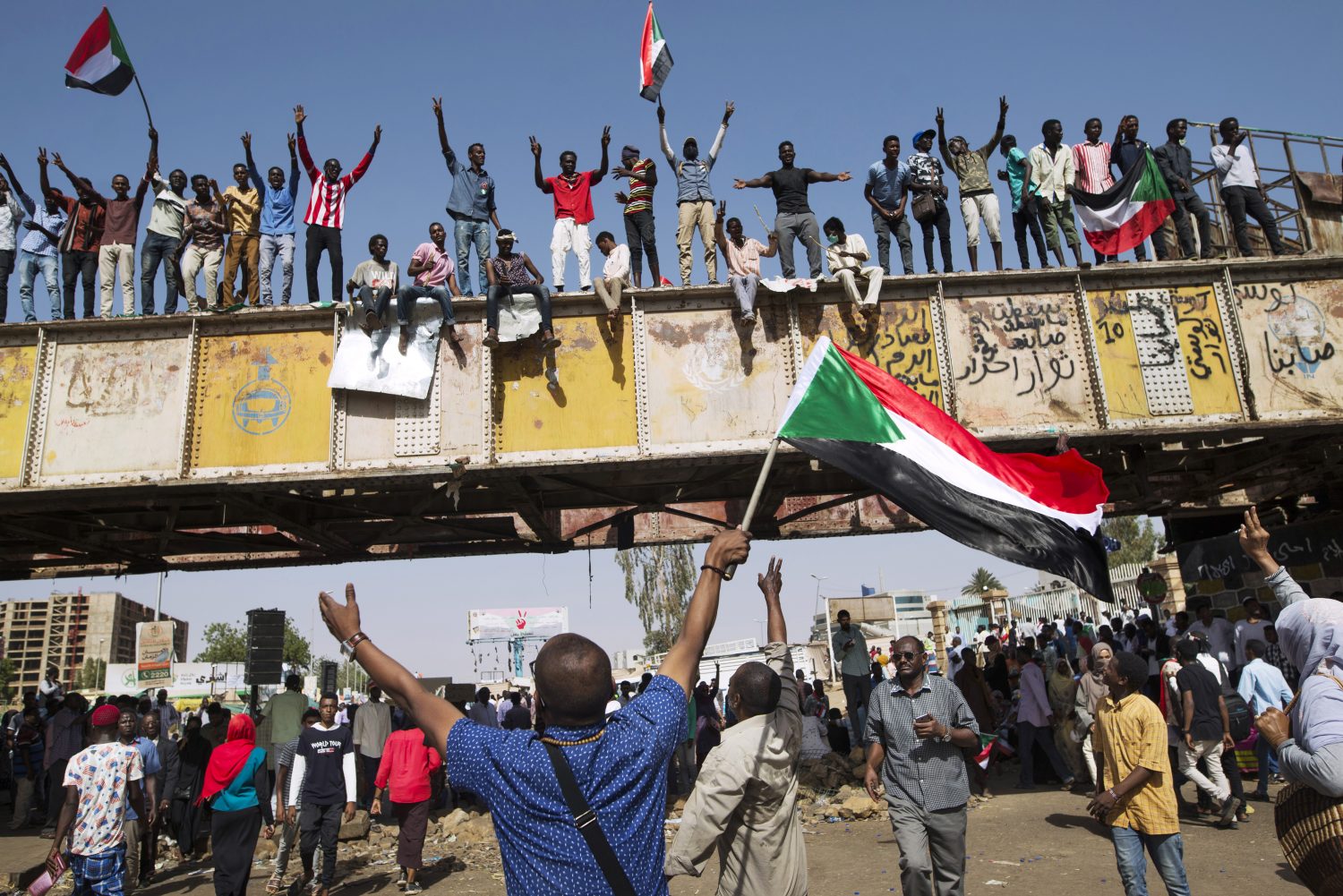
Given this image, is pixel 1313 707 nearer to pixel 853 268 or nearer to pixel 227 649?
pixel 853 268

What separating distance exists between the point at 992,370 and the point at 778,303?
114 inches

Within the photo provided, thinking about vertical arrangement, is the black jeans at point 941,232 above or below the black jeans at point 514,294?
above

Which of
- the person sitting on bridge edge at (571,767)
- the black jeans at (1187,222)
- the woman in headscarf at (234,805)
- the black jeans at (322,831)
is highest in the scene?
the black jeans at (1187,222)

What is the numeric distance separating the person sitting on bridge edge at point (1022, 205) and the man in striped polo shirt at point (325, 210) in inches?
352

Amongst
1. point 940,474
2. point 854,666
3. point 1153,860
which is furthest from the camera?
point 854,666

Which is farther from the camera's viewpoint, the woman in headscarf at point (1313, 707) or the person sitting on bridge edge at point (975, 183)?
the person sitting on bridge edge at point (975, 183)

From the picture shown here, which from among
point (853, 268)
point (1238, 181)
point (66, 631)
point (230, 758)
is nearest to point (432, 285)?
point (853, 268)

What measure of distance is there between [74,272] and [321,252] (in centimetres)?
338

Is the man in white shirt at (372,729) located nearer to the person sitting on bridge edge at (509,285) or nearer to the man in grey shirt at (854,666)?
the person sitting on bridge edge at (509,285)

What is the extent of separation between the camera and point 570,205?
41.2ft

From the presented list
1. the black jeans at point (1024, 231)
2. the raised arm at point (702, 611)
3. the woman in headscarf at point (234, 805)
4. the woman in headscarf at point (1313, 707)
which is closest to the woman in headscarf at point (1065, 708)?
the black jeans at point (1024, 231)

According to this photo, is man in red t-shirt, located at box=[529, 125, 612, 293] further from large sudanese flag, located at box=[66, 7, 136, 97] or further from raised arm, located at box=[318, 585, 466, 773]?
raised arm, located at box=[318, 585, 466, 773]

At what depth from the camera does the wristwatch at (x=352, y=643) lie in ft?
Answer: 9.49

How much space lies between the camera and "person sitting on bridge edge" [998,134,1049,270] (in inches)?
484
